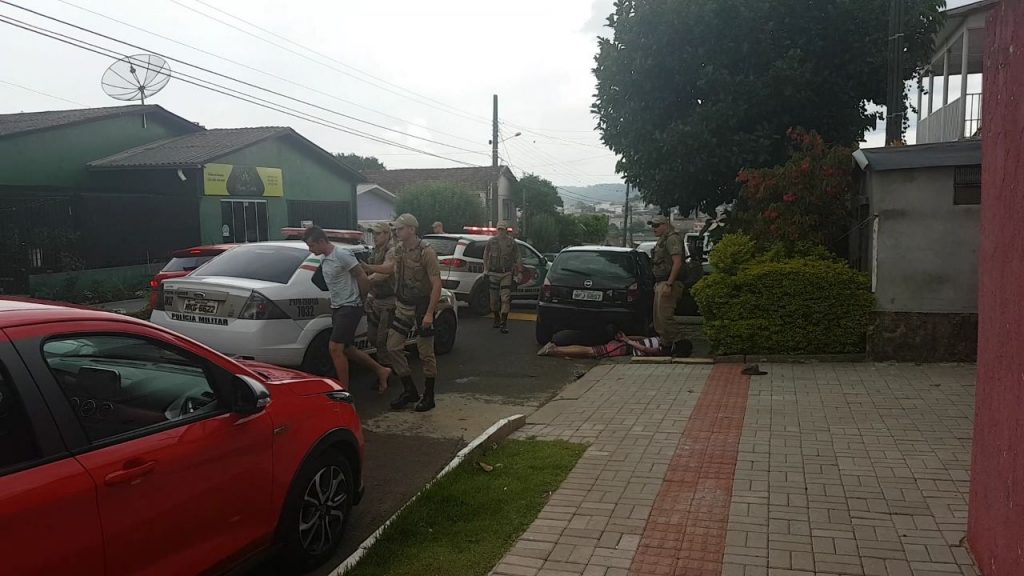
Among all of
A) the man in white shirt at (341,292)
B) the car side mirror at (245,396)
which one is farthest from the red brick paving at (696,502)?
the man in white shirt at (341,292)

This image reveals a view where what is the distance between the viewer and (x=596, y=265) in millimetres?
10805

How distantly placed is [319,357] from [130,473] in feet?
15.7

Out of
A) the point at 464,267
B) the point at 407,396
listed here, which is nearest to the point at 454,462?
the point at 407,396

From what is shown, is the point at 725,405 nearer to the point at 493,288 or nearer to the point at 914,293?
the point at 914,293

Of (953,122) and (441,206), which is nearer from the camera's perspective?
(953,122)

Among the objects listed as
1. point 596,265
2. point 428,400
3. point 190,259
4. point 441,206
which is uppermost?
point 441,206

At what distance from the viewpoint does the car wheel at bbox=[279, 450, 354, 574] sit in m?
3.83

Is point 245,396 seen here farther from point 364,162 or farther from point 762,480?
point 364,162

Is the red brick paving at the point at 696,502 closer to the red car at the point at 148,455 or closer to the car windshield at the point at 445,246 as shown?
the red car at the point at 148,455

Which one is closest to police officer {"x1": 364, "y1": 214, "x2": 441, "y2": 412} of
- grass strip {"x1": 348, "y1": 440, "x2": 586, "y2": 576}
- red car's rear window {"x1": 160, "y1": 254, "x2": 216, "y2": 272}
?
grass strip {"x1": 348, "y1": 440, "x2": 586, "y2": 576}

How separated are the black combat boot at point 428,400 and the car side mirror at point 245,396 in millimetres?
3684

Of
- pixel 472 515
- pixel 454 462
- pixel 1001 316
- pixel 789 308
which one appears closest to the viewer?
pixel 1001 316

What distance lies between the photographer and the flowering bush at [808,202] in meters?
10.0

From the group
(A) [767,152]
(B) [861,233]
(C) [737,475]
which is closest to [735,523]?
(C) [737,475]
